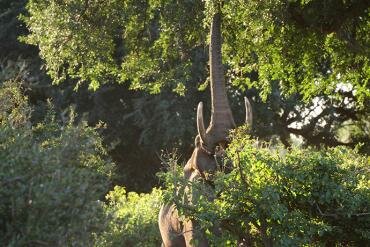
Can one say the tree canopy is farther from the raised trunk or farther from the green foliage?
the green foliage

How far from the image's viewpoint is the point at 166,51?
1856 cm

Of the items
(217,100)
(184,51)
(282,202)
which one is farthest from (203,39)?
(282,202)

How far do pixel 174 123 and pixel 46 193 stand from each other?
78.6 ft

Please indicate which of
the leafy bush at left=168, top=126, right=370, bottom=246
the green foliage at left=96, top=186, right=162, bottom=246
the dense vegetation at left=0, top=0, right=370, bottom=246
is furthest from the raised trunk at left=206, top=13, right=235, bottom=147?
the leafy bush at left=168, top=126, right=370, bottom=246

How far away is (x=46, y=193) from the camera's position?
6.33 metres

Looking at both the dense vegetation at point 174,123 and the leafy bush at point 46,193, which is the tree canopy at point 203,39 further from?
the leafy bush at point 46,193

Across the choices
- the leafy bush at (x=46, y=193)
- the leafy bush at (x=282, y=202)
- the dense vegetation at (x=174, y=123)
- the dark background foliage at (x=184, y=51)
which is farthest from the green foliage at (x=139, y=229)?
the leafy bush at (x=46, y=193)

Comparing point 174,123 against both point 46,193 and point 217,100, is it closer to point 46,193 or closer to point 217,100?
point 217,100

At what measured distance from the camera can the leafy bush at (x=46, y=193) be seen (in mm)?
6289

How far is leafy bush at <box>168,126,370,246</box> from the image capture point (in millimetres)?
9344

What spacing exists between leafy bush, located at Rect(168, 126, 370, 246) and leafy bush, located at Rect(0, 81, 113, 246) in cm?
262

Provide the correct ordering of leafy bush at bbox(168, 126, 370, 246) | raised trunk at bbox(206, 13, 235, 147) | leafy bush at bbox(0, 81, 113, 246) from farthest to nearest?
1. raised trunk at bbox(206, 13, 235, 147)
2. leafy bush at bbox(168, 126, 370, 246)
3. leafy bush at bbox(0, 81, 113, 246)

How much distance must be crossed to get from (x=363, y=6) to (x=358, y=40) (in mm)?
1676

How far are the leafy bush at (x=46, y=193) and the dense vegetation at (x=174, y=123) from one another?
1 centimetres
